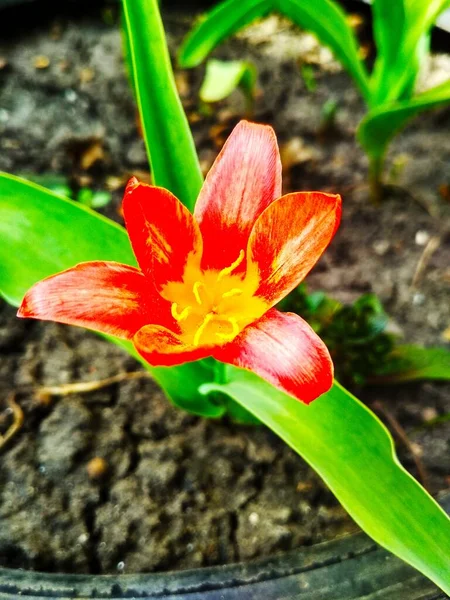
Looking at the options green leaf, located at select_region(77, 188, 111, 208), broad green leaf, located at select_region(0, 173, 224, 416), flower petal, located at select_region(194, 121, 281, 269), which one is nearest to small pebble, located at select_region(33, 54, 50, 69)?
green leaf, located at select_region(77, 188, 111, 208)

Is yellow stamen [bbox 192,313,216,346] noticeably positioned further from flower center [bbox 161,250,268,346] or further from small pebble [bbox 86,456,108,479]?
small pebble [bbox 86,456,108,479]

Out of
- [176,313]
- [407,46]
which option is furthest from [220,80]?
[176,313]

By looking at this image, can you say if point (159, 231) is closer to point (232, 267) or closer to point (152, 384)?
point (232, 267)

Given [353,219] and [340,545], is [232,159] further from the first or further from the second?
[353,219]

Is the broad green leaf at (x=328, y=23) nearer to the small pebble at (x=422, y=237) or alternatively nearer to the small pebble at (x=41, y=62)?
the small pebble at (x=422, y=237)

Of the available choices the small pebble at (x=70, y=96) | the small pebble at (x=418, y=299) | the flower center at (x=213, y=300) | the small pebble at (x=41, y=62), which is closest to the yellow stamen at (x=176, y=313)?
the flower center at (x=213, y=300)

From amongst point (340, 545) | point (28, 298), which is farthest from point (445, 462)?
point (28, 298)
